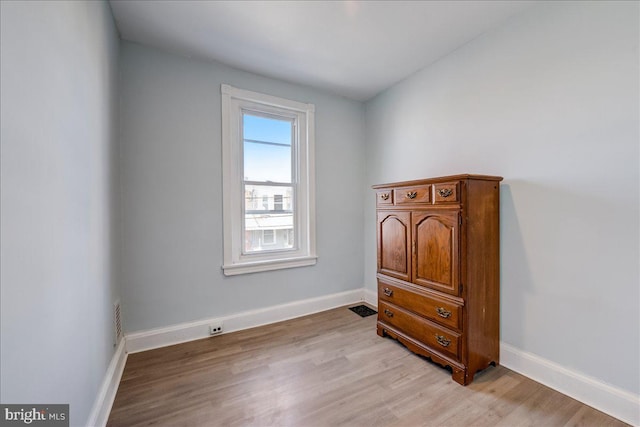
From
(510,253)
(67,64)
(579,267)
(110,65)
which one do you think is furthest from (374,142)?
(67,64)

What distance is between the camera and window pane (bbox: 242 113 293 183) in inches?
110

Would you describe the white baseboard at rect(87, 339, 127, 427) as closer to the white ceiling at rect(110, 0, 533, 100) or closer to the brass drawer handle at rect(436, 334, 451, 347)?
the brass drawer handle at rect(436, 334, 451, 347)

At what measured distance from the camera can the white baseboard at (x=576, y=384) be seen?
4.84 ft

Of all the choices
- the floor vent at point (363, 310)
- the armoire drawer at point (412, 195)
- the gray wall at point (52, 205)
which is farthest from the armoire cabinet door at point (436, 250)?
the gray wall at point (52, 205)

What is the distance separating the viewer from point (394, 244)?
2.39 meters

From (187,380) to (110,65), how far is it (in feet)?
7.64

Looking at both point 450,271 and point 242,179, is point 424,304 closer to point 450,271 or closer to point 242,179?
point 450,271

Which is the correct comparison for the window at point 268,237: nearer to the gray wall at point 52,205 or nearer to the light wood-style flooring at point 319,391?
the light wood-style flooring at point 319,391

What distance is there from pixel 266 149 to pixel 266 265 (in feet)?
4.17

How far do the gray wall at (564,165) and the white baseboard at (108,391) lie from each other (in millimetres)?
2687

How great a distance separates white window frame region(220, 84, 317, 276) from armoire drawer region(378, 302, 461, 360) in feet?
3.44

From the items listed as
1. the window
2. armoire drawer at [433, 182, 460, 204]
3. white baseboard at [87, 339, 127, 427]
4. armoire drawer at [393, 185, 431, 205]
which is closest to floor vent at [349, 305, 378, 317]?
the window

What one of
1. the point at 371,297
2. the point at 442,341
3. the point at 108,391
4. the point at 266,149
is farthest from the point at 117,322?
the point at 371,297

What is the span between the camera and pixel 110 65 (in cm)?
189
